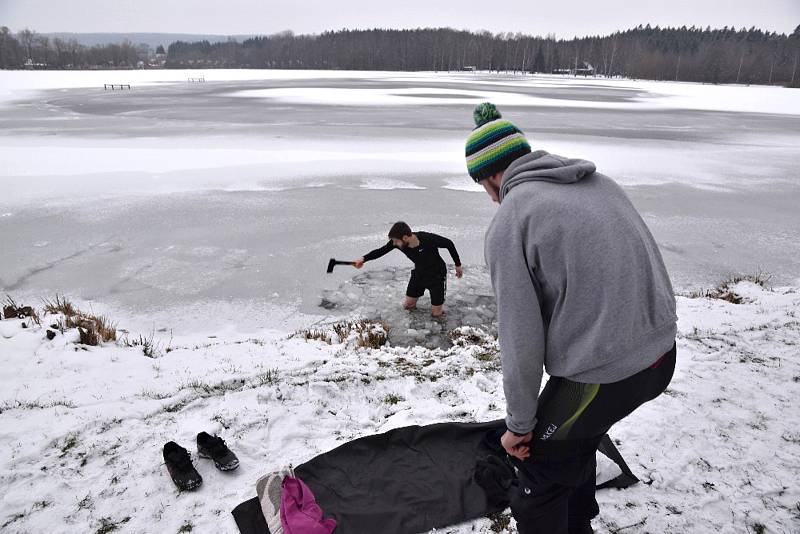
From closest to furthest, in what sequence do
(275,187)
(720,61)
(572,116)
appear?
(275,187) → (572,116) → (720,61)

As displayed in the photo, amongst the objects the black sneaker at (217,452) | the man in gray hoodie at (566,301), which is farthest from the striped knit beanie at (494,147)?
the black sneaker at (217,452)

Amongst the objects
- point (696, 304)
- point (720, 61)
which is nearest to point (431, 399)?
point (696, 304)

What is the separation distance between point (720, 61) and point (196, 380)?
93.2m

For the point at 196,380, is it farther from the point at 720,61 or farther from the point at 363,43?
Result: the point at 363,43

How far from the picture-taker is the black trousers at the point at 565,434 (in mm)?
1617

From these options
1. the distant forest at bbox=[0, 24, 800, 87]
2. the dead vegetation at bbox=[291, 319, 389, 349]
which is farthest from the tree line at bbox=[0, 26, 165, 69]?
the dead vegetation at bbox=[291, 319, 389, 349]

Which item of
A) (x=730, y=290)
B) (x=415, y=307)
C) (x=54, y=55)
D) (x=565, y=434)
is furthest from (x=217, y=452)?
(x=54, y=55)

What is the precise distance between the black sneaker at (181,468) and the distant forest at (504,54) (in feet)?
301

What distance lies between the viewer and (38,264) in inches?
253

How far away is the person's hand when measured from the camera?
1711 millimetres

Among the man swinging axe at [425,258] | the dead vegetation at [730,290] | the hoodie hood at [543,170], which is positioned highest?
the hoodie hood at [543,170]

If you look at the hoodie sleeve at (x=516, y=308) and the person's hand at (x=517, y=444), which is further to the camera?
the person's hand at (x=517, y=444)

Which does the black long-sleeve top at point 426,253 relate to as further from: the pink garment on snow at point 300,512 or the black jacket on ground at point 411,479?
the pink garment on snow at point 300,512

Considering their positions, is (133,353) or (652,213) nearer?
(133,353)
